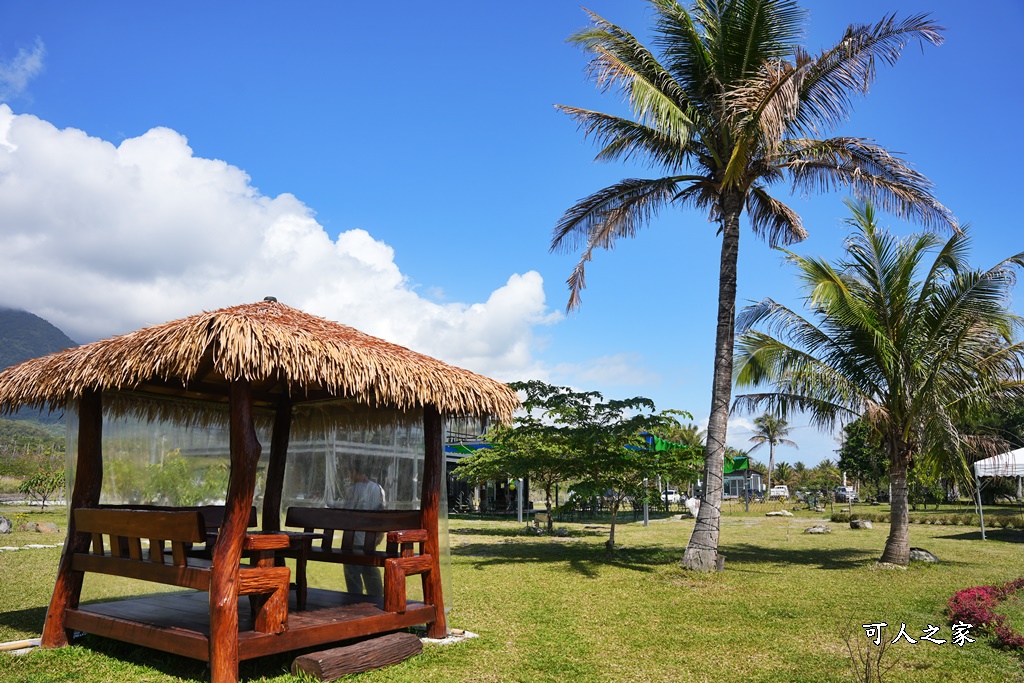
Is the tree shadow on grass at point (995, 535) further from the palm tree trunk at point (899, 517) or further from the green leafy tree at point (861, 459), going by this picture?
the green leafy tree at point (861, 459)

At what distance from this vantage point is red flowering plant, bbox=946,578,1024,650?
23.6 ft

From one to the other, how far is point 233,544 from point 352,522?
207cm

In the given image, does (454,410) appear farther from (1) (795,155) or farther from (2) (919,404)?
(2) (919,404)

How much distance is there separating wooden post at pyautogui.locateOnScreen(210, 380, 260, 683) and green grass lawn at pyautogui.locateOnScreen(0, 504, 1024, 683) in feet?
1.80

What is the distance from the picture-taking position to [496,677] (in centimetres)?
613

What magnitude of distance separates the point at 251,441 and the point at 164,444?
2857 millimetres

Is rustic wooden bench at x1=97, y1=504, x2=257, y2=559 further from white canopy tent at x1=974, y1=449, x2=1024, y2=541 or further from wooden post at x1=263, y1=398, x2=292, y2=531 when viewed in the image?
white canopy tent at x1=974, y1=449, x2=1024, y2=541

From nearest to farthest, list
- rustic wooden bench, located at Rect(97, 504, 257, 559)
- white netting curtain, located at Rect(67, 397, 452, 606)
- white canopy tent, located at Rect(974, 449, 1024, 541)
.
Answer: rustic wooden bench, located at Rect(97, 504, 257, 559) → white netting curtain, located at Rect(67, 397, 452, 606) → white canopy tent, located at Rect(974, 449, 1024, 541)

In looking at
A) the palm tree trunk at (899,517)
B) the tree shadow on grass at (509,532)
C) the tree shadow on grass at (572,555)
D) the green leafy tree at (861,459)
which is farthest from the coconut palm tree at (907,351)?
the green leafy tree at (861,459)

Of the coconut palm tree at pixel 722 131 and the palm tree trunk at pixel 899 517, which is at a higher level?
the coconut palm tree at pixel 722 131

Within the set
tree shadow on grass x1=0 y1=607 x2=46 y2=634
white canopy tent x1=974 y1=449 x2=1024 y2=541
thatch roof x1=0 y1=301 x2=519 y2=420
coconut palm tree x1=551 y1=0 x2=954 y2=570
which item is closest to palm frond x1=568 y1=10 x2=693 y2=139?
coconut palm tree x1=551 y1=0 x2=954 y2=570

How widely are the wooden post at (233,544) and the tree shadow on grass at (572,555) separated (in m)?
7.73

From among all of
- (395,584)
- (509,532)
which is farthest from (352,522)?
(509,532)

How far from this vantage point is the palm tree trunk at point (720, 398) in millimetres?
12539
